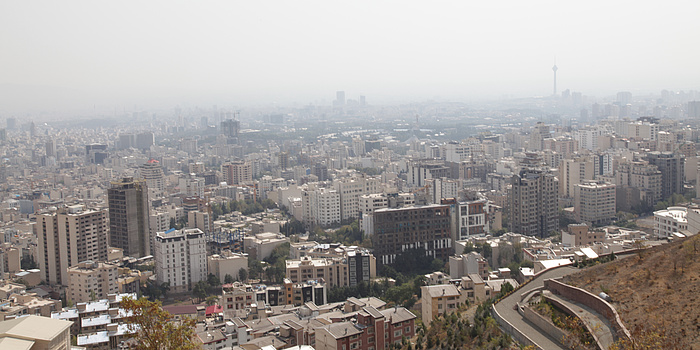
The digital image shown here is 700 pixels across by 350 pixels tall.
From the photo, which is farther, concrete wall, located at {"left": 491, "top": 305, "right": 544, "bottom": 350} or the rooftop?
concrete wall, located at {"left": 491, "top": 305, "right": 544, "bottom": 350}

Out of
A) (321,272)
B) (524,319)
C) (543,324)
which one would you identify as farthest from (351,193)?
(543,324)

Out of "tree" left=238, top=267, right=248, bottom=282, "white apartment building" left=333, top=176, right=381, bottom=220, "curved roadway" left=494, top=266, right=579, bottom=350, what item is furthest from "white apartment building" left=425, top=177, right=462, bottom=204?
"curved roadway" left=494, top=266, right=579, bottom=350

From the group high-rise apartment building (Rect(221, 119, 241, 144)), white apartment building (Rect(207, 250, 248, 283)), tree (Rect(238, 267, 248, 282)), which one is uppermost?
high-rise apartment building (Rect(221, 119, 241, 144))

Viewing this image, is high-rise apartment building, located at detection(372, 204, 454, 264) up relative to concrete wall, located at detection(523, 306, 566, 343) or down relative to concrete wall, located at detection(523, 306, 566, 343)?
down

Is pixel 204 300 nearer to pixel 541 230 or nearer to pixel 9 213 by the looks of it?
pixel 541 230

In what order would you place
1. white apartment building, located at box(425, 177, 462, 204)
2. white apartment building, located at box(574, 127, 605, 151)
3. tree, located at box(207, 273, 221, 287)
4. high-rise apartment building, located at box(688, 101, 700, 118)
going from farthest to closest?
high-rise apartment building, located at box(688, 101, 700, 118)
white apartment building, located at box(574, 127, 605, 151)
white apartment building, located at box(425, 177, 462, 204)
tree, located at box(207, 273, 221, 287)

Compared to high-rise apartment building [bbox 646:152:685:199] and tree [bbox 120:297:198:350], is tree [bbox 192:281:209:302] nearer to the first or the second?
tree [bbox 120:297:198:350]
